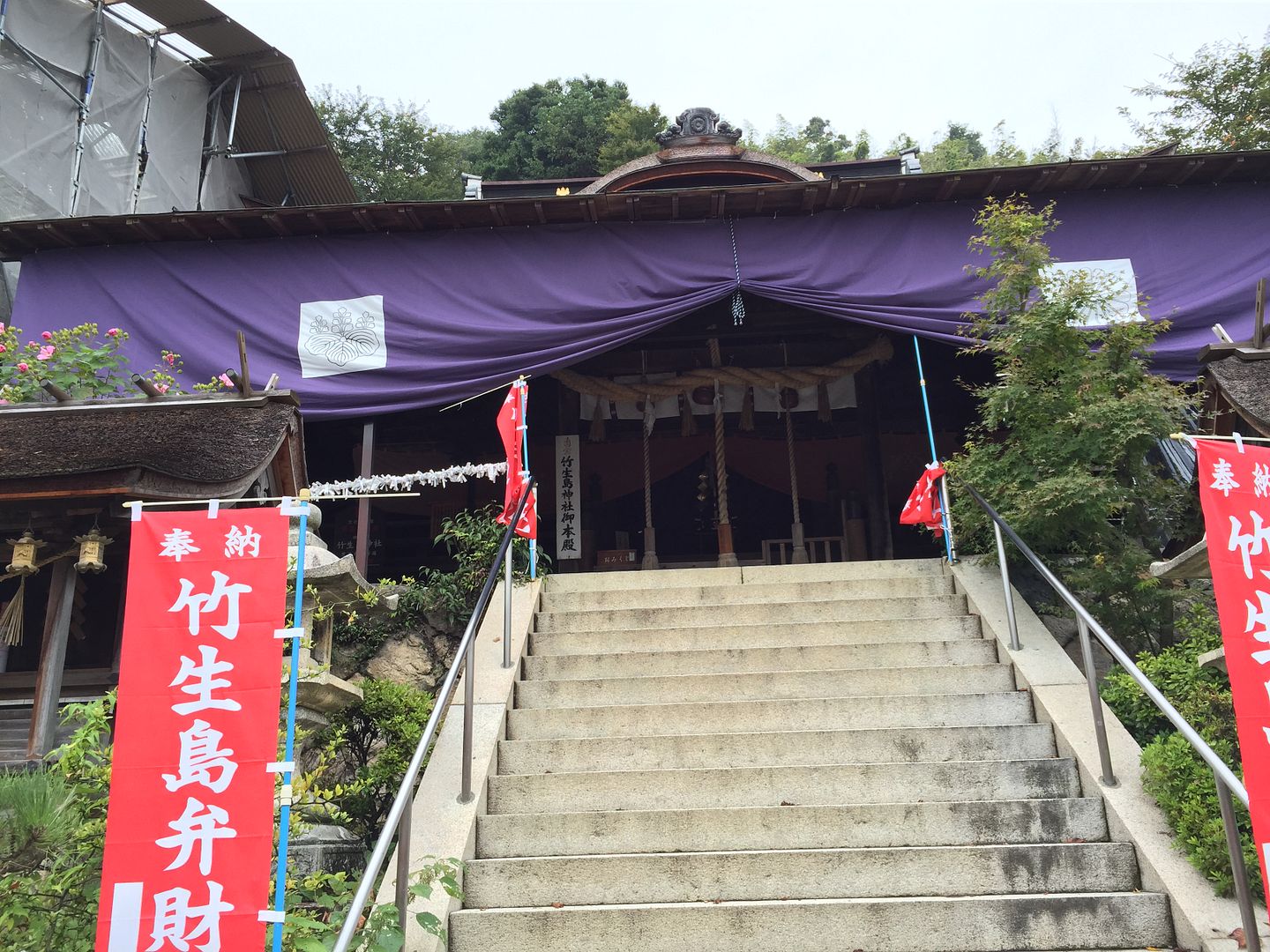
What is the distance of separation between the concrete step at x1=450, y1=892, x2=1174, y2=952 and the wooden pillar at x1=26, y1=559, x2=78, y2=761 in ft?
10.7

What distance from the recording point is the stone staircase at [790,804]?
3.89m

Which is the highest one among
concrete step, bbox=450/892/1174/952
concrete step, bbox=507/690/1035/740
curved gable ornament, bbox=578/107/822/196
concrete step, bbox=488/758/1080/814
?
curved gable ornament, bbox=578/107/822/196

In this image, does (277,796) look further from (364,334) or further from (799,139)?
(799,139)

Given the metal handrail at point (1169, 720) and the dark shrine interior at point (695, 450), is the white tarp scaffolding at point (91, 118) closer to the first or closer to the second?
the dark shrine interior at point (695, 450)

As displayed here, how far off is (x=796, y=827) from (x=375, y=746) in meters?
3.56

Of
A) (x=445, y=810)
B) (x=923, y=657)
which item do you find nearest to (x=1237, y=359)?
(x=923, y=657)

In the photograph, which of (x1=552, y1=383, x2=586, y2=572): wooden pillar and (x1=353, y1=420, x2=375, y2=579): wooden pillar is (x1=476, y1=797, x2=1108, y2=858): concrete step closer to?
(x1=353, y1=420, x2=375, y2=579): wooden pillar

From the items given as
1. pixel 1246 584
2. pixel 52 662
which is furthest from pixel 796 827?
pixel 52 662

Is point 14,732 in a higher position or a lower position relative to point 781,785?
higher

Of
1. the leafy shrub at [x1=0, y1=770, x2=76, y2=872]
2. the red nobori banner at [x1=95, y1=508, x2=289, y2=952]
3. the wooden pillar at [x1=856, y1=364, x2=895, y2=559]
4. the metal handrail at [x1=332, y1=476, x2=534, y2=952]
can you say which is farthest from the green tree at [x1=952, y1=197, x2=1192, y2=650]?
the leafy shrub at [x1=0, y1=770, x2=76, y2=872]

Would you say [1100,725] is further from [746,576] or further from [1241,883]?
[746,576]

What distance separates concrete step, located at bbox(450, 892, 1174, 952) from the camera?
3826mm

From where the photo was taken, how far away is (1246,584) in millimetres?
3402

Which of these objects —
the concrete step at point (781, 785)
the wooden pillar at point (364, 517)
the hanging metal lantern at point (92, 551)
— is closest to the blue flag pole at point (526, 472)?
the wooden pillar at point (364, 517)
